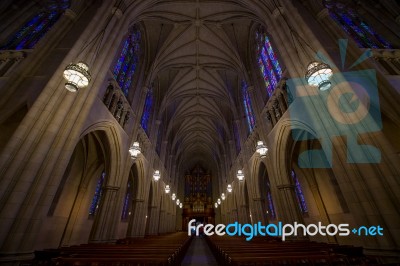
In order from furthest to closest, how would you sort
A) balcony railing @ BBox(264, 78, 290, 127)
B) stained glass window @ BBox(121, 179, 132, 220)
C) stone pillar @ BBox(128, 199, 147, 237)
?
stained glass window @ BBox(121, 179, 132, 220)
stone pillar @ BBox(128, 199, 147, 237)
balcony railing @ BBox(264, 78, 290, 127)

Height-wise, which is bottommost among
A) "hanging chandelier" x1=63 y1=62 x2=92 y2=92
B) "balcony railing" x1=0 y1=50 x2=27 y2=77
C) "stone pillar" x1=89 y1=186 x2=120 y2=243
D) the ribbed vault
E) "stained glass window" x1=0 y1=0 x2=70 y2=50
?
"stone pillar" x1=89 y1=186 x2=120 y2=243

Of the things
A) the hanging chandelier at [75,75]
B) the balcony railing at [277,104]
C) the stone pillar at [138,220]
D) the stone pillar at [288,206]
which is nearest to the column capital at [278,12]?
the balcony railing at [277,104]

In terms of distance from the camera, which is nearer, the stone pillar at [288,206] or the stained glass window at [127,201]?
the stone pillar at [288,206]

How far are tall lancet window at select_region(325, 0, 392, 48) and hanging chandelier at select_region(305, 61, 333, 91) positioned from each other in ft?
18.9

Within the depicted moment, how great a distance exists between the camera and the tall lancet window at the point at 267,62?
11398 mm

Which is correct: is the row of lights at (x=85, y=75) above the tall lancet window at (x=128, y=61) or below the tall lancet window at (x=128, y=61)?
below

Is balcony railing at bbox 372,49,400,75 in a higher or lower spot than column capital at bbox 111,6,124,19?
lower

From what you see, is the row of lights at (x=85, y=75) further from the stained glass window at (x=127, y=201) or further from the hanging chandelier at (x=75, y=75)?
the stained glass window at (x=127, y=201)

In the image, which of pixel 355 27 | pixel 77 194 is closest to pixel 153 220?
pixel 77 194

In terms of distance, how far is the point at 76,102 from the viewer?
6418mm

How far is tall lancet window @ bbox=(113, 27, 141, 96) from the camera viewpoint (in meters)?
11.6

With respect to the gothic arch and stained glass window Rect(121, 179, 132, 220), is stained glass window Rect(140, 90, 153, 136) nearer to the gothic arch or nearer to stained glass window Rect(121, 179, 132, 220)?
the gothic arch

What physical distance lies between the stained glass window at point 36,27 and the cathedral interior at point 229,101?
9cm

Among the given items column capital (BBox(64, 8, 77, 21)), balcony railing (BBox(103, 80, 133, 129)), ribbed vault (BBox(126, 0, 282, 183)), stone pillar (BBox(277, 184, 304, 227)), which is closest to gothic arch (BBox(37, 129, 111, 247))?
balcony railing (BBox(103, 80, 133, 129))
